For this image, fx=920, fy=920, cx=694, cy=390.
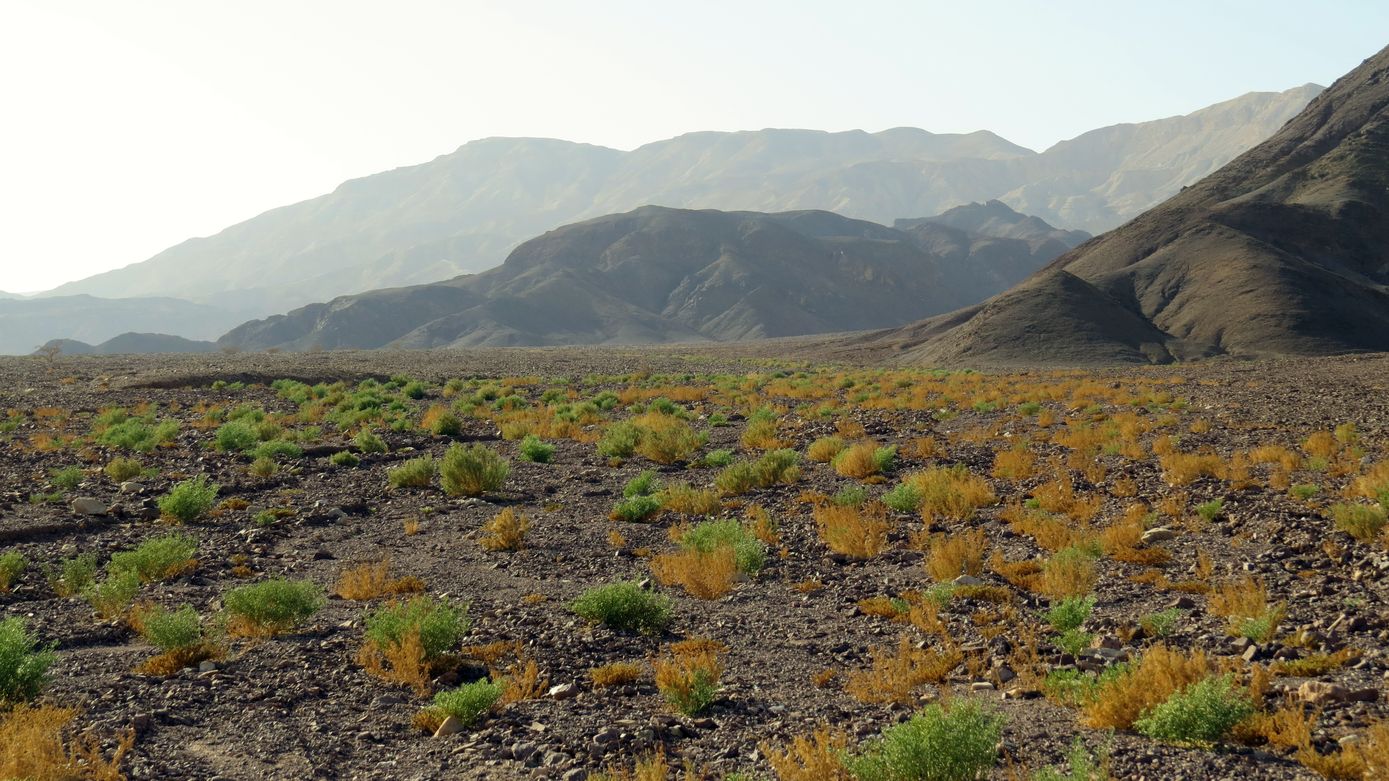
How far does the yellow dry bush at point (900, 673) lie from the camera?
6.66 m

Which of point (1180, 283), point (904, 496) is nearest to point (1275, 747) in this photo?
point (904, 496)

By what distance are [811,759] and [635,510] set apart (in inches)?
323

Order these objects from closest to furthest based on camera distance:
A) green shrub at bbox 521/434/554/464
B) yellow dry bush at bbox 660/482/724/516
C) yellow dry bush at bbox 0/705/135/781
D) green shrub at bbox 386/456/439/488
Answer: yellow dry bush at bbox 0/705/135/781 → yellow dry bush at bbox 660/482/724/516 → green shrub at bbox 386/456/439/488 → green shrub at bbox 521/434/554/464

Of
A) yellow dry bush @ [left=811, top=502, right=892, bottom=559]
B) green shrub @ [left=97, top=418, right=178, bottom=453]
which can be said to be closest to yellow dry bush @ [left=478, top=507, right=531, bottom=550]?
yellow dry bush @ [left=811, top=502, right=892, bottom=559]

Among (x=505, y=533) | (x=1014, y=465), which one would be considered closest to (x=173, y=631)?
(x=505, y=533)

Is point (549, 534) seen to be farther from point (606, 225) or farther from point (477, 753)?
point (606, 225)

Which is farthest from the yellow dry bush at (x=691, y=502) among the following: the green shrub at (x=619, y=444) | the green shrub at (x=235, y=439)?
the green shrub at (x=235, y=439)

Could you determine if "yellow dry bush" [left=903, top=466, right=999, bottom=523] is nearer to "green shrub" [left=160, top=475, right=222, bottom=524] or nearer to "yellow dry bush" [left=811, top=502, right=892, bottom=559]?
"yellow dry bush" [left=811, top=502, right=892, bottom=559]

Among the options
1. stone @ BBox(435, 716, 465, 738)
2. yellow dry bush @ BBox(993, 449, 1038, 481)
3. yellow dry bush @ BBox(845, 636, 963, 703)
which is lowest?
yellow dry bush @ BBox(993, 449, 1038, 481)

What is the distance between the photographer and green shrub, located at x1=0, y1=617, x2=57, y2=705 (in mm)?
6438

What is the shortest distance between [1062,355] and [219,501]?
62.2 meters

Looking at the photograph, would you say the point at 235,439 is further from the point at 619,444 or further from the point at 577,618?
the point at 577,618

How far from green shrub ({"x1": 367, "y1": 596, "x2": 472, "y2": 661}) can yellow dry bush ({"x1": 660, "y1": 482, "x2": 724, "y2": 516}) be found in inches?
236

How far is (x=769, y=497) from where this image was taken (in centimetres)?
1473
